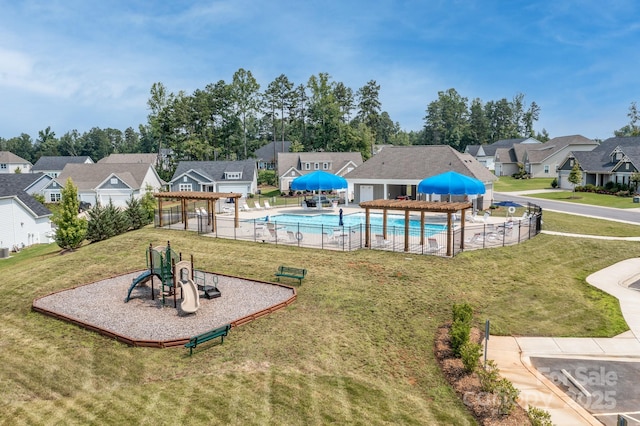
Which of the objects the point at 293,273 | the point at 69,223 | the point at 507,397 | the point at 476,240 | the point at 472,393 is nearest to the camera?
the point at 507,397

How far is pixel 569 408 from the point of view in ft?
34.6

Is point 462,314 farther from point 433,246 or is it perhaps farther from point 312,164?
point 312,164

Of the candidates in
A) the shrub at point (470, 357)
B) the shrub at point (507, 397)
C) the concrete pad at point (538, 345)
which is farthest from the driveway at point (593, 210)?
the shrub at point (507, 397)

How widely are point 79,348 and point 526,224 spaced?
2623 centimetres

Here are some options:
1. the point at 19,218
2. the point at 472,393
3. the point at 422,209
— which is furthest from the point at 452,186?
the point at 19,218

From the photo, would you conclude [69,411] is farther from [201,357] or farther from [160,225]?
[160,225]

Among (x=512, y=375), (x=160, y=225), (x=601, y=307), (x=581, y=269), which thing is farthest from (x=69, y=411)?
(x=160, y=225)

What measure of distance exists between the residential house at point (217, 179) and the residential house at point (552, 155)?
52783 mm

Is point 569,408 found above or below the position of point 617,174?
below

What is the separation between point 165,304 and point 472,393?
11907 mm

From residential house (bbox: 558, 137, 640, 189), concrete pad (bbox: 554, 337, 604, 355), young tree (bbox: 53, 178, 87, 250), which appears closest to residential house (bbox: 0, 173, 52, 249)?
young tree (bbox: 53, 178, 87, 250)

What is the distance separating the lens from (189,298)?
16.5 metres

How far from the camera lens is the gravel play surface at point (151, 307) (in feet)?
49.6

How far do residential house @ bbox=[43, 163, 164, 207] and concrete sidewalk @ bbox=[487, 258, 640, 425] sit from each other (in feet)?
199
